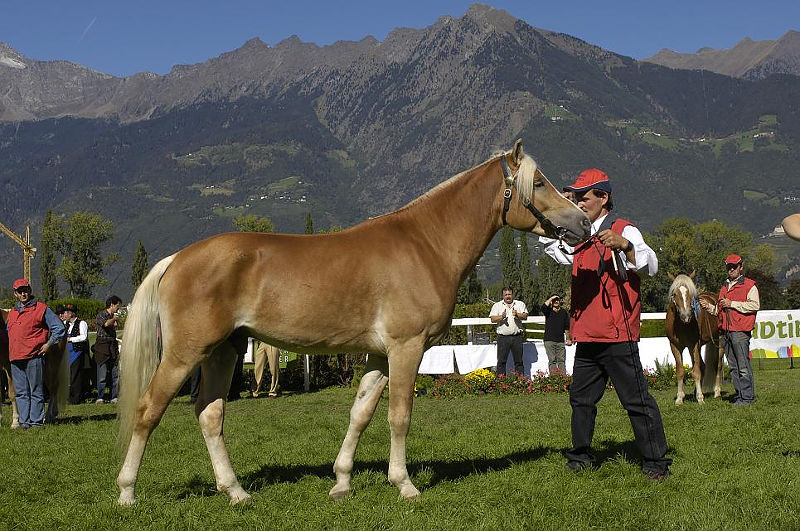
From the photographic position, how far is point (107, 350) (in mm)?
18219

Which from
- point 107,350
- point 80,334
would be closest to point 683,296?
point 107,350

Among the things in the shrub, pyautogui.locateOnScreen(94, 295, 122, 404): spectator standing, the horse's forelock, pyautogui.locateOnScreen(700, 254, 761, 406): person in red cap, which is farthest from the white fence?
the horse's forelock

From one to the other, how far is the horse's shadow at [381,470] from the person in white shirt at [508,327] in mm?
9087

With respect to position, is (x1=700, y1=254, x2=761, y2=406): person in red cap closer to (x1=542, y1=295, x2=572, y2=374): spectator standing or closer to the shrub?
the shrub

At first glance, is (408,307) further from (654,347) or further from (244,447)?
(654,347)

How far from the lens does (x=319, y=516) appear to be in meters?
6.17

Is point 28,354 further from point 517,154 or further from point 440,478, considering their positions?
point 517,154

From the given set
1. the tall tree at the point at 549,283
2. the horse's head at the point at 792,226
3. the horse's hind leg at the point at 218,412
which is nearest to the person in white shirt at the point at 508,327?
the horse's hind leg at the point at 218,412

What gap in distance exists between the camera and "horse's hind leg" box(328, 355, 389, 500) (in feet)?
22.3

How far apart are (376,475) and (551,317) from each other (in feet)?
38.1

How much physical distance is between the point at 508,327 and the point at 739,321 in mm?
5628

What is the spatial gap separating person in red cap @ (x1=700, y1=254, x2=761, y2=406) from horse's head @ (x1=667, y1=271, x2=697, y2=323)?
0.52m

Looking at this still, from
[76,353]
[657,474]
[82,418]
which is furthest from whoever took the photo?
[76,353]

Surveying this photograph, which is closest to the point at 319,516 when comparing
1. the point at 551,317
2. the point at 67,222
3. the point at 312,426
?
the point at 312,426
